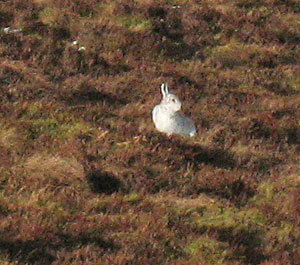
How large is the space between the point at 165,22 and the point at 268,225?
29.5 feet

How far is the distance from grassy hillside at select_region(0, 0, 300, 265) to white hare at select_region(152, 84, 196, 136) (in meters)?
0.28

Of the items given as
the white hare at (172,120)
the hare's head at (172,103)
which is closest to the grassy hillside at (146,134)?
the white hare at (172,120)

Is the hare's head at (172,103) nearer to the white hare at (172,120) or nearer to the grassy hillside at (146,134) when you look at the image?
the white hare at (172,120)

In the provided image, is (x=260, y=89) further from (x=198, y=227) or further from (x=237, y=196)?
(x=198, y=227)

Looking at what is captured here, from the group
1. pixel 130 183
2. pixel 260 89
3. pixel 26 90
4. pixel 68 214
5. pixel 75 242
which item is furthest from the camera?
pixel 260 89

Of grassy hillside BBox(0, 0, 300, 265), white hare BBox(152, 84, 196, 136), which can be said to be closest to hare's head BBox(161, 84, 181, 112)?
white hare BBox(152, 84, 196, 136)

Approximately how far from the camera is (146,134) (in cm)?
1092

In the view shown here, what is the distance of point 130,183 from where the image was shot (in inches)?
365

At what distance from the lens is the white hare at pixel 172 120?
10.9 metres

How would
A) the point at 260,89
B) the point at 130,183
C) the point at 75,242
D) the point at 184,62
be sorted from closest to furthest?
the point at 75,242, the point at 130,183, the point at 260,89, the point at 184,62

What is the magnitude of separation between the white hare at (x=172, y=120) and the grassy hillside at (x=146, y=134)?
28 centimetres

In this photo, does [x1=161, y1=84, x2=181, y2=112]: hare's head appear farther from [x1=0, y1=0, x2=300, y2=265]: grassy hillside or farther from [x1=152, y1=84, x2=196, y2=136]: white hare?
[x1=0, y1=0, x2=300, y2=265]: grassy hillside

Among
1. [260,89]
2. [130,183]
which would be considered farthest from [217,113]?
[130,183]

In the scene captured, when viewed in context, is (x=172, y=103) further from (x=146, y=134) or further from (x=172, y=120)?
(x=146, y=134)
